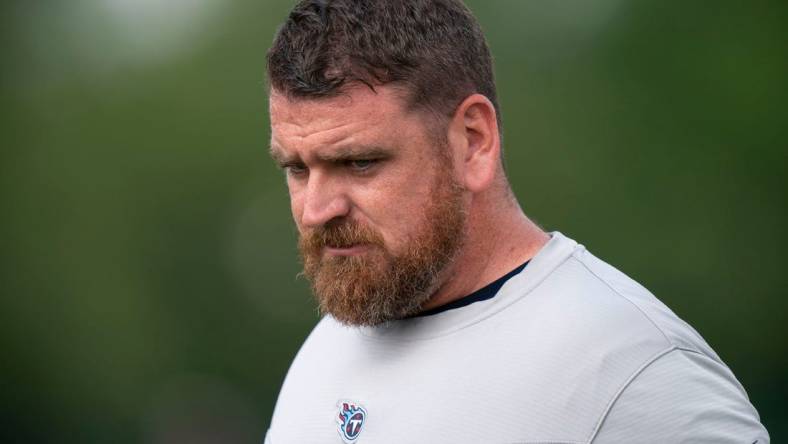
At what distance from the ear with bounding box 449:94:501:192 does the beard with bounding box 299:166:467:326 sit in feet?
0.13

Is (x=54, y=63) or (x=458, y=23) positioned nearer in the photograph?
(x=458, y=23)

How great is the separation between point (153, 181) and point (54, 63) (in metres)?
1.18

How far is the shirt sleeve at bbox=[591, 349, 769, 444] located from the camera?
1.42 meters

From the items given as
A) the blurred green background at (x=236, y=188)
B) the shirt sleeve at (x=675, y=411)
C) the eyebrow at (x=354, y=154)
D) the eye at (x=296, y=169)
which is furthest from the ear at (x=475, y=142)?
the blurred green background at (x=236, y=188)

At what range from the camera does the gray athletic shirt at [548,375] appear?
1.45m

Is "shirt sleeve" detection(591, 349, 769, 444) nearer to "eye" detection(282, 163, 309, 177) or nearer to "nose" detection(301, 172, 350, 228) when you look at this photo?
"nose" detection(301, 172, 350, 228)

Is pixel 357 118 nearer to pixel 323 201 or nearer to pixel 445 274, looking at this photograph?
pixel 323 201

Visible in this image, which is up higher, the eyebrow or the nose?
the eyebrow

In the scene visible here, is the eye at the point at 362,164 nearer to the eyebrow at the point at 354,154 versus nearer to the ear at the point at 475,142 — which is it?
the eyebrow at the point at 354,154

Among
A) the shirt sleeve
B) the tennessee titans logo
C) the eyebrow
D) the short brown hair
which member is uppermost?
the short brown hair

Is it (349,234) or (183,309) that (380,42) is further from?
(183,309)

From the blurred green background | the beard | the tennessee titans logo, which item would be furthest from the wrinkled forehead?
the blurred green background

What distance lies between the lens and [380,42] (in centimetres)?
159

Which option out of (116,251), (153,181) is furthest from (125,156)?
(116,251)
